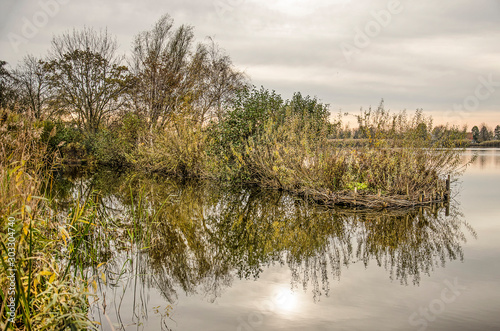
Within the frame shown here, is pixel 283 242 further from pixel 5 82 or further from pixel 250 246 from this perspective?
pixel 5 82

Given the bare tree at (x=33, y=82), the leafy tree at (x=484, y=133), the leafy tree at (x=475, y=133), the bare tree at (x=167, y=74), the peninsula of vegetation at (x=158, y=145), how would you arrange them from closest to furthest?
the peninsula of vegetation at (x=158, y=145), the bare tree at (x=167, y=74), the bare tree at (x=33, y=82), the leafy tree at (x=484, y=133), the leafy tree at (x=475, y=133)

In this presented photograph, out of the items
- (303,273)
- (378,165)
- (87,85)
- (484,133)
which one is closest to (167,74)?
(87,85)

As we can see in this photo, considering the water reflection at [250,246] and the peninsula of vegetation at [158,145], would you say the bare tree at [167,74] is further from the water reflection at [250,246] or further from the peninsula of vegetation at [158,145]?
the water reflection at [250,246]

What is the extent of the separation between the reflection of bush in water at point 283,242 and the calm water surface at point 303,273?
24mm

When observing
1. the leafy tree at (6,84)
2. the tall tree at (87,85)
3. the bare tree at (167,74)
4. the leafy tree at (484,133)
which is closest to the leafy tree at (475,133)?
the leafy tree at (484,133)

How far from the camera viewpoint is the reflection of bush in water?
5.28m

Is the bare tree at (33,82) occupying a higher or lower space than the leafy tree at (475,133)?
higher

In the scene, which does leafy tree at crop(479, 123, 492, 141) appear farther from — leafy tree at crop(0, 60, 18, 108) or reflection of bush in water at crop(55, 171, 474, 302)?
leafy tree at crop(0, 60, 18, 108)

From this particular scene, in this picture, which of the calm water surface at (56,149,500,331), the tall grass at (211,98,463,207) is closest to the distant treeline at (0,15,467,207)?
the tall grass at (211,98,463,207)

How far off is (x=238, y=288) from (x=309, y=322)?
119 cm

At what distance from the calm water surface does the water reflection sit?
22 mm

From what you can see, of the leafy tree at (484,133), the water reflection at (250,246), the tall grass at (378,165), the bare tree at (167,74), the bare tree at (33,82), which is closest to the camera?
the water reflection at (250,246)

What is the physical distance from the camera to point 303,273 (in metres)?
5.34

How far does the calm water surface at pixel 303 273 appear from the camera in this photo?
13.2 ft
